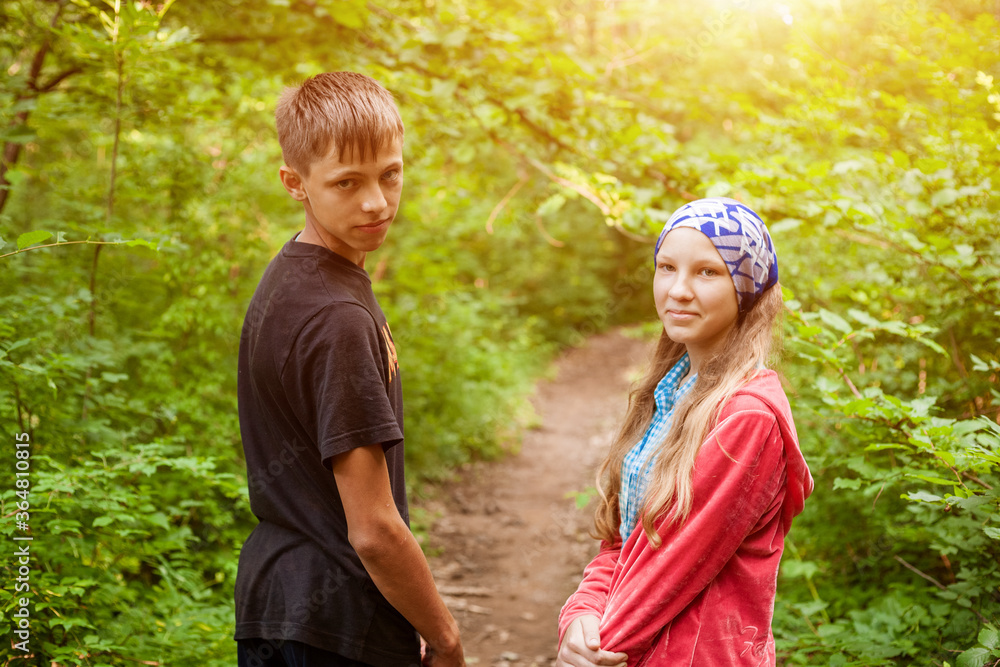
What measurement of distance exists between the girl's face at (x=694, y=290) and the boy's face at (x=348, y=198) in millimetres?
689

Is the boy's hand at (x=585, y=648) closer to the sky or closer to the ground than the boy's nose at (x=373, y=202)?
closer to the ground

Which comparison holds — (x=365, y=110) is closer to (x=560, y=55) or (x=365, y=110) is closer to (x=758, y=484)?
(x=758, y=484)

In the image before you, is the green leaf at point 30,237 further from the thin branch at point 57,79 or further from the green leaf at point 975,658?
the green leaf at point 975,658

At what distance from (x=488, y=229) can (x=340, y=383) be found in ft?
9.88

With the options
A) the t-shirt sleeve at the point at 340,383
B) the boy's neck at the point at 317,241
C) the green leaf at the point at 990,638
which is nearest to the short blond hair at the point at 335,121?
the boy's neck at the point at 317,241

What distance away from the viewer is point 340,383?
53.1 inches

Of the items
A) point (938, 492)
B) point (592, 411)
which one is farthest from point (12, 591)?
point (592, 411)

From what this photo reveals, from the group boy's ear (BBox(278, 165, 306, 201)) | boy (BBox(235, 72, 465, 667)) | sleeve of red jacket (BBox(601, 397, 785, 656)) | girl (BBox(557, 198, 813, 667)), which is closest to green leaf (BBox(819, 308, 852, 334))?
girl (BBox(557, 198, 813, 667))

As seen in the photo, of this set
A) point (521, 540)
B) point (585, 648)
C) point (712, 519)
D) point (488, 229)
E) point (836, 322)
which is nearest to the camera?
point (712, 519)

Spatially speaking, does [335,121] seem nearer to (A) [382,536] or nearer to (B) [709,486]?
(A) [382,536]

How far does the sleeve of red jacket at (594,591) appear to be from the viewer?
62.4 inches

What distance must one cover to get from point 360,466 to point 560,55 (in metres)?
3.08

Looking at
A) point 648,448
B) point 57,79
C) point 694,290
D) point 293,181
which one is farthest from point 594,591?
point 57,79

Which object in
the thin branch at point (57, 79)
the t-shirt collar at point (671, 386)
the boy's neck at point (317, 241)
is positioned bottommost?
the t-shirt collar at point (671, 386)
